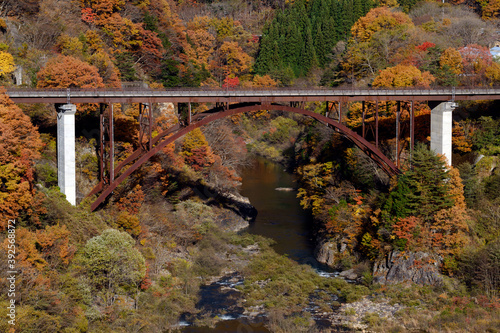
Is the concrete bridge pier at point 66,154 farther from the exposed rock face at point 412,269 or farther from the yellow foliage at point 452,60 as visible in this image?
the yellow foliage at point 452,60

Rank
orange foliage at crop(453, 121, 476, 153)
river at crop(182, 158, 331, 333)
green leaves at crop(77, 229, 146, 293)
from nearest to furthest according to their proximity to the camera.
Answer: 1. green leaves at crop(77, 229, 146, 293)
2. river at crop(182, 158, 331, 333)
3. orange foliage at crop(453, 121, 476, 153)

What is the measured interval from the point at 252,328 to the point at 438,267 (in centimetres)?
1321

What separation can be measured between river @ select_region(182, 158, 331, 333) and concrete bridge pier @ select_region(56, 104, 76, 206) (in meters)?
10.8

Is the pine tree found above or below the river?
above

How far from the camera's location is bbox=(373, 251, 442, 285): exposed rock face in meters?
41.3

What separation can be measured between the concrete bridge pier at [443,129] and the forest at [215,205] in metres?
1.61

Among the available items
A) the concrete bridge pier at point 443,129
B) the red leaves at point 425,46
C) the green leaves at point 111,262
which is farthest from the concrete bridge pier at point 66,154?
the red leaves at point 425,46

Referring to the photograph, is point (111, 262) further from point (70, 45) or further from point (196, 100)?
point (70, 45)

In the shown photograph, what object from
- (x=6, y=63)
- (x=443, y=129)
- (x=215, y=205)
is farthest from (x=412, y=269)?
(x=6, y=63)

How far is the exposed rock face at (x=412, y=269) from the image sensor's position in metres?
41.3

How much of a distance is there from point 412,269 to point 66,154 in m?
23.3

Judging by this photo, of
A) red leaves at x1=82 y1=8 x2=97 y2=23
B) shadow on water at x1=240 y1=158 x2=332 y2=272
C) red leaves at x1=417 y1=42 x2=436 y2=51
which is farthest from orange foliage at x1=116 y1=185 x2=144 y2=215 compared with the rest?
red leaves at x1=417 y1=42 x2=436 y2=51

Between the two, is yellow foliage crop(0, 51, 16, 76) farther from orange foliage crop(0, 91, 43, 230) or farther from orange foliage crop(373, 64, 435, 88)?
orange foliage crop(373, 64, 435, 88)

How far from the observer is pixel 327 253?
48.3 meters
